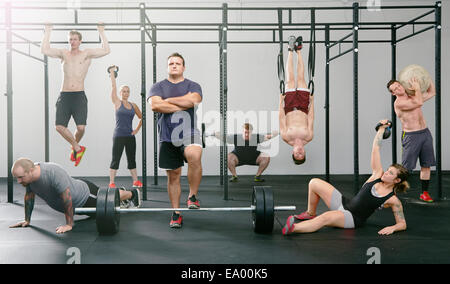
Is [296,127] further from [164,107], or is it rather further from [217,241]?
[217,241]

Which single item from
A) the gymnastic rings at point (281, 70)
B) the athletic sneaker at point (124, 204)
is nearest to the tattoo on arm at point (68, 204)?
the athletic sneaker at point (124, 204)

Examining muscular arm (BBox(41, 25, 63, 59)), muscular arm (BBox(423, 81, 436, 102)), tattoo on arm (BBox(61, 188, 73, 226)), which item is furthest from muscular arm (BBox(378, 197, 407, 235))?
muscular arm (BBox(41, 25, 63, 59))

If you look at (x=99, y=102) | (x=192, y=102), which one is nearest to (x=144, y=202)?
(x=192, y=102)

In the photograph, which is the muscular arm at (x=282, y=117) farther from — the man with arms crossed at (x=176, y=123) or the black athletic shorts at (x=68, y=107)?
the black athletic shorts at (x=68, y=107)

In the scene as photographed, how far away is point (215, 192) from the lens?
461cm

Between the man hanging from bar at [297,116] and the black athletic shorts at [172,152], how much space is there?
93 cm

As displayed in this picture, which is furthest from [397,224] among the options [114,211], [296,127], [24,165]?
[24,165]

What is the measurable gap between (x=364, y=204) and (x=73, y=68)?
309cm

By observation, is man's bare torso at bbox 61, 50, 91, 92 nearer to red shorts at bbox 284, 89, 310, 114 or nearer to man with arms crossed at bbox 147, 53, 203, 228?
man with arms crossed at bbox 147, 53, 203, 228

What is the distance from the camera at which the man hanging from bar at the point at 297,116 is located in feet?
10.8

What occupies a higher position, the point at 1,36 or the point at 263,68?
the point at 1,36

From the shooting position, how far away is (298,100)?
134 inches

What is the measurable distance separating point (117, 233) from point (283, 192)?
8.04ft

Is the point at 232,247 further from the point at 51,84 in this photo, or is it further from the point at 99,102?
the point at 51,84
